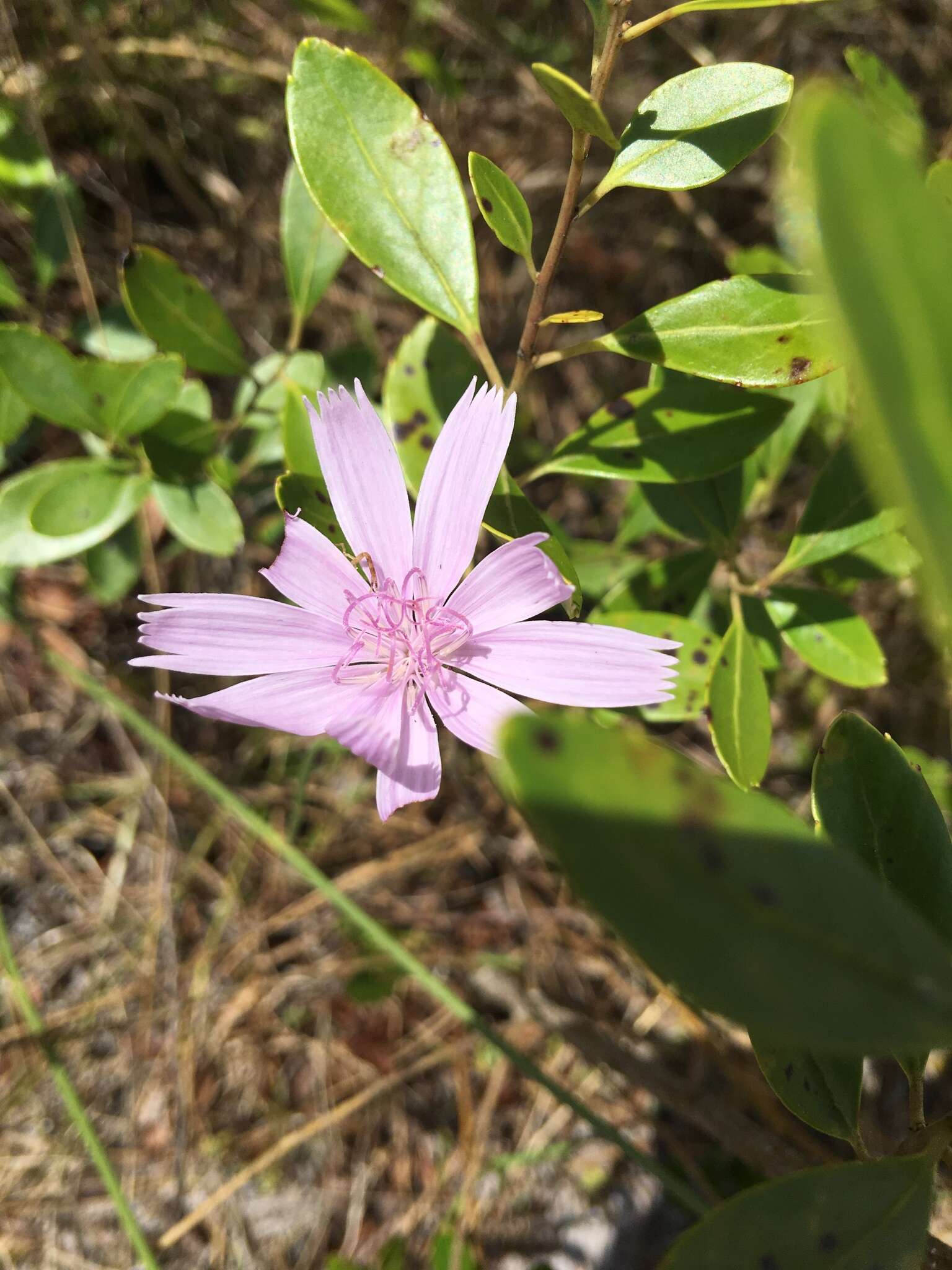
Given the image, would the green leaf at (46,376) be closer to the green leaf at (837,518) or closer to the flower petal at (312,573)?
the flower petal at (312,573)

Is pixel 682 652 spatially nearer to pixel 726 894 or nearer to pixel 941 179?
pixel 941 179

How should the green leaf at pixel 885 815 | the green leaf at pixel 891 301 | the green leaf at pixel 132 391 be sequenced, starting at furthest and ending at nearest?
the green leaf at pixel 132 391 → the green leaf at pixel 885 815 → the green leaf at pixel 891 301

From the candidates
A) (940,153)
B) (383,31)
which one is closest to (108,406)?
(383,31)

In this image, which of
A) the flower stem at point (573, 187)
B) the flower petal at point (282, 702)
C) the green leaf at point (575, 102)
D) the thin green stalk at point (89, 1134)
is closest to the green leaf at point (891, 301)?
the green leaf at point (575, 102)

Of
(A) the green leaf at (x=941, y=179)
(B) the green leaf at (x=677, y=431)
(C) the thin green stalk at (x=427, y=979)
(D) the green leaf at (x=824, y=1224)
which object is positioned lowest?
(C) the thin green stalk at (x=427, y=979)

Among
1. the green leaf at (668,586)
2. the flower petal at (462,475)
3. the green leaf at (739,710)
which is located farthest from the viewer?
the green leaf at (668,586)

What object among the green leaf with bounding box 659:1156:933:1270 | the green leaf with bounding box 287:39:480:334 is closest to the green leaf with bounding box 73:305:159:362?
the green leaf with bounding box 287:39:480:334

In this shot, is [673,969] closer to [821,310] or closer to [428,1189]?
[821,310]
